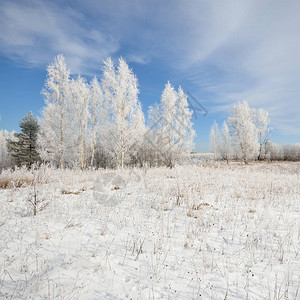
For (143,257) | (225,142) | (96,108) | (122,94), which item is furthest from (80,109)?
(225,142)

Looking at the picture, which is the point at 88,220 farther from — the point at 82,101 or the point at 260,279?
the point at 82,101

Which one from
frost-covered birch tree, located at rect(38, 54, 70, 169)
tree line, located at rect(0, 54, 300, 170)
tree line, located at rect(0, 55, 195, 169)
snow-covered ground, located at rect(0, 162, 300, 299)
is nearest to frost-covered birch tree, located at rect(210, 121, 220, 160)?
tree line, located at rect(0, 54, 300, 170)

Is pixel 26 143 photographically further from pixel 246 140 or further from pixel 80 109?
pixel 246 140

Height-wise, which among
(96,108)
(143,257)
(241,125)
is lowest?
(143,257)

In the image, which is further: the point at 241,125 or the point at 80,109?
the point at 241,125

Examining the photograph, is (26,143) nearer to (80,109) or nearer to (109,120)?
(80,109)

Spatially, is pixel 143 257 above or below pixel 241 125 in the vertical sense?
below

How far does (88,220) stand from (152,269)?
1944 millimetres

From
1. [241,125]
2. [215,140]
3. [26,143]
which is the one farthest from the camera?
[215,140]

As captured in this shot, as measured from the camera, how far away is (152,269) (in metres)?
2.11

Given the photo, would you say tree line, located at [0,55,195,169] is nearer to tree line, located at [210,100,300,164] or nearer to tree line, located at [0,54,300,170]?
tree line, located at [0,54,300,170]

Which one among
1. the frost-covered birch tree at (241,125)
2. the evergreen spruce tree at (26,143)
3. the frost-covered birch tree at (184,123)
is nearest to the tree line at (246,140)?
the frost-covered birch tree at (241,125)

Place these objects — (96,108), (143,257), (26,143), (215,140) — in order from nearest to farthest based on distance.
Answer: (143,257), (96,108), (26,143), (215,140)

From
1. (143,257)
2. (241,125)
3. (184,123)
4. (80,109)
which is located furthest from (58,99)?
(241,125)
